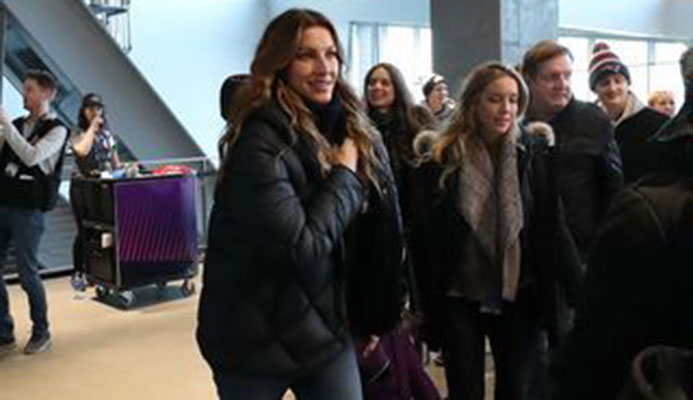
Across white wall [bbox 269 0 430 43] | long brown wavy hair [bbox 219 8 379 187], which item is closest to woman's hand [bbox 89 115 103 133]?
long brown wavy hair [bbox 219 8 379 187]

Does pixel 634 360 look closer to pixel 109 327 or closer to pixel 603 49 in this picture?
pixel 603 49

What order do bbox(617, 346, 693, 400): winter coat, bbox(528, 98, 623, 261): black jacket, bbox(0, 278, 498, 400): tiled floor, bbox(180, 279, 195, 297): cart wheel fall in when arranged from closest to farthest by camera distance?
1. bbox(617, 346, 693, 400): winter coat
2. bbox(528, 98, 623, 261): black jacket
3. bbox(0, 278, 498, 400): tiled floor
4. bbox(180, 279, 195, 297): cart wheel

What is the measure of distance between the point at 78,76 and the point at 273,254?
645 centimetres

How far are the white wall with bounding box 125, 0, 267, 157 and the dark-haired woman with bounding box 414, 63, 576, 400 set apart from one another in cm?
930

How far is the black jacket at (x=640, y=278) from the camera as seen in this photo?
806 mm

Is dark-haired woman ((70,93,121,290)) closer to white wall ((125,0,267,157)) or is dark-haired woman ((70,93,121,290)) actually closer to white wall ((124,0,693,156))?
white wall ((125,0,267,157))

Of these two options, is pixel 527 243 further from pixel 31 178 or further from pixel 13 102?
pixel 13 102

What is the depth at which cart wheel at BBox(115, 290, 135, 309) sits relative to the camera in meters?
5.66

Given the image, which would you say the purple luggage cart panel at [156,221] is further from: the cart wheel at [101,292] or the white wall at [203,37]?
the white wall at [203,37]

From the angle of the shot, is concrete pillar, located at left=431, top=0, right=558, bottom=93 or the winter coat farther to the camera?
concrete pillar, located at left=431, top=0, right=558, bottom=93

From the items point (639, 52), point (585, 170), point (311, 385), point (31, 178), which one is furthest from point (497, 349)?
point (639, 52)

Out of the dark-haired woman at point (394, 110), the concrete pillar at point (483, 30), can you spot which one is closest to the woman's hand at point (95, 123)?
the concrete pillar at point (483, 30)

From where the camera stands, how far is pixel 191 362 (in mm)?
4363

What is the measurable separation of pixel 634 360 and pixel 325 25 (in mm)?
1174
